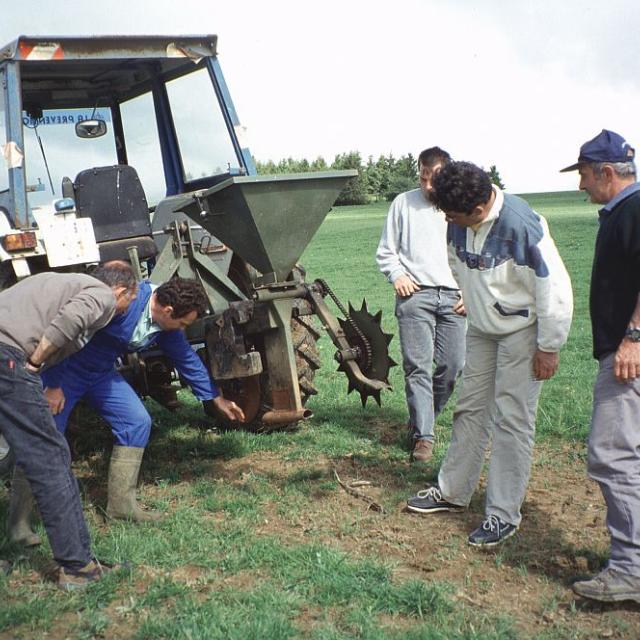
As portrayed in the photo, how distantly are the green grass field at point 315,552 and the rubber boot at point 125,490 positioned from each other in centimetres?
11

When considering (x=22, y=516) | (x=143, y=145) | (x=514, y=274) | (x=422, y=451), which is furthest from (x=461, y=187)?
(x=143, y=145)

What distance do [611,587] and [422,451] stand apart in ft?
6.41

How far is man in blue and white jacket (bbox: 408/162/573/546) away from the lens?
3.76 meters

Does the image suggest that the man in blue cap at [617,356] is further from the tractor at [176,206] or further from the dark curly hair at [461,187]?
the tractor at [176,206]

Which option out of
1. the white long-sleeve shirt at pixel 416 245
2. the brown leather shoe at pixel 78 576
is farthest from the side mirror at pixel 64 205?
the brown leather shoe at pixel 78 576

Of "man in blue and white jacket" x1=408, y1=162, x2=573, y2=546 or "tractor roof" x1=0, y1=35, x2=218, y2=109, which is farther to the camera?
"tractor roof" x1=0, y1=35, x2=218, y2=109

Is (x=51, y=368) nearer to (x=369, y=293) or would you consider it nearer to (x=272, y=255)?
(x=272, y=255)

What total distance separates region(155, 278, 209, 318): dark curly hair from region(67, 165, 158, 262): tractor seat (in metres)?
1.16

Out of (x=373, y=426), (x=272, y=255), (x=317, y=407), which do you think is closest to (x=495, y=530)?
(x=272, y=255)

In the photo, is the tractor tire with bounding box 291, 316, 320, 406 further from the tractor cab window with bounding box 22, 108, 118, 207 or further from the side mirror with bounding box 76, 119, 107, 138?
the side mirror with bounding box 76, 119, 107, 138

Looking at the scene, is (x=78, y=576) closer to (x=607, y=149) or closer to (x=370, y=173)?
(x=607, y=149)

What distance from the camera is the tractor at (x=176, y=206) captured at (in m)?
4.50

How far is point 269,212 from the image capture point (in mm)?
4309

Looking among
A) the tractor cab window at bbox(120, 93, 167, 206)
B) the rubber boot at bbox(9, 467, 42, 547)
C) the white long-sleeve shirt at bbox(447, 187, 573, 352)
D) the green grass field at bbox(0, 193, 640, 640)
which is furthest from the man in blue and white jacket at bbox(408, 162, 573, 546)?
the tractor cab window at bbox(120, 93, 167, 206)
